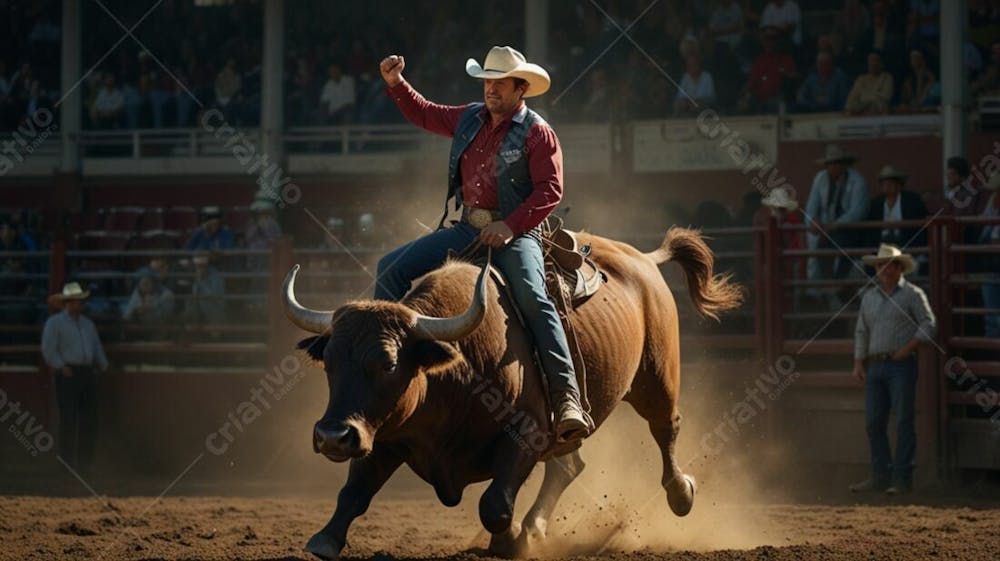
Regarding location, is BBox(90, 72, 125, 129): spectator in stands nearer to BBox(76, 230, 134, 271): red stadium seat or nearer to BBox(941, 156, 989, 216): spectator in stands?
BBox(76, 230, 134, 271): red stadium seat

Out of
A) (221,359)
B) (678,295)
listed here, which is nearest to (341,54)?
(221,359)

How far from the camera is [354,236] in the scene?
51.0ft

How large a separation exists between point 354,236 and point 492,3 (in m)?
5.11

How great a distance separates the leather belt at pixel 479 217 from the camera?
699 centimetres

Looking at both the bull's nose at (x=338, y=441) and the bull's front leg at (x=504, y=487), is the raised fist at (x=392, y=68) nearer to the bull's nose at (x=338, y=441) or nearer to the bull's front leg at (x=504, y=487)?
the bull's front leg at (x=504, y=487)

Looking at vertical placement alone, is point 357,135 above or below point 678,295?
above

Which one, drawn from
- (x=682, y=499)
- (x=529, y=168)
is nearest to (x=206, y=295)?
(x=682, y=499)

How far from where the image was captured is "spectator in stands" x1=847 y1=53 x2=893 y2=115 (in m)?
15.0

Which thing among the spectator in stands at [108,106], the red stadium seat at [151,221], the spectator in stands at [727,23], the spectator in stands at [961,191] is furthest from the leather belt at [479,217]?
the spectator in stands at [108,106]

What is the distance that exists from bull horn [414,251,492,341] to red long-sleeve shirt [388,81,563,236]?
77 cm

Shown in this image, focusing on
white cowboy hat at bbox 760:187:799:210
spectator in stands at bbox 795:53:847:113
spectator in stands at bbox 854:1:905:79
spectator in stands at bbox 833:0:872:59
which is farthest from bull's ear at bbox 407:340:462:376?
spectator in stands at bbox 833:0:872:59

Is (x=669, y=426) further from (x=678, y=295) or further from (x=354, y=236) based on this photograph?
(x=354, y=236)

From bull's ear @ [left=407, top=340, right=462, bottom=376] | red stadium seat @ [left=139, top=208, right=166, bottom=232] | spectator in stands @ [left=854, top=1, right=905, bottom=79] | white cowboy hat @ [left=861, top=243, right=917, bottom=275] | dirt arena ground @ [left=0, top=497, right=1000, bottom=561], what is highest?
spectator in stands @ [left=854, top=1, right=905, bottom=79]

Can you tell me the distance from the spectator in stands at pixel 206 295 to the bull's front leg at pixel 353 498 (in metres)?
7.63
